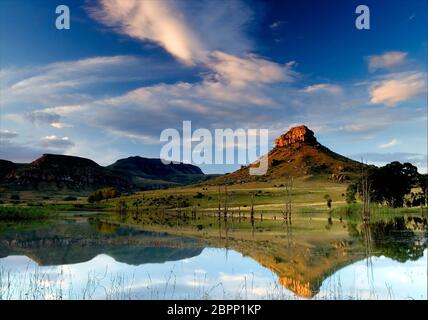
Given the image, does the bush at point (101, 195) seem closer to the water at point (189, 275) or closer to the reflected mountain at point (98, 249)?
the reflected mountain at point (98, 249)

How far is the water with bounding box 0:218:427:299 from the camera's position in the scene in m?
20.8

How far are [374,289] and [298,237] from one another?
27214mm

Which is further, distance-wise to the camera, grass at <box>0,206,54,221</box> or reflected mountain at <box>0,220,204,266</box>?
grass at <box>0,206,54,221</box>

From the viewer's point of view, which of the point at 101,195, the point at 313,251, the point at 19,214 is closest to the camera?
the point at 313,251

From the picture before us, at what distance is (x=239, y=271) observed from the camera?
28.1m

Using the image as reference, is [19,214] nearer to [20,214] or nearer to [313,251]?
[20,214]

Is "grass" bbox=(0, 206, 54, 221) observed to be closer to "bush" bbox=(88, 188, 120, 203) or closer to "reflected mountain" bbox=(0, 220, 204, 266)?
"reflected mountain" bbox=(0, 220, 204, 266)

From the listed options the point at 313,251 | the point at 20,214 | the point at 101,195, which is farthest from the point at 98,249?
the point at 101,195

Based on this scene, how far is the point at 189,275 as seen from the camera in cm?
2694

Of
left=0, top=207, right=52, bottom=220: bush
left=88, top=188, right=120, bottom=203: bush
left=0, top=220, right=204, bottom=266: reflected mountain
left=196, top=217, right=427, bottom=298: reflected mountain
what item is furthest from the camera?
left=88, top=188, right=120, bottom=203: bush

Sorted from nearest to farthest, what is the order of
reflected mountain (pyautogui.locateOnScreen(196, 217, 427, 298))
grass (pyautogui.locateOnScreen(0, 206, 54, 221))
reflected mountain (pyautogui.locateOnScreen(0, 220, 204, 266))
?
reflected mountain (pyautogui.locateOnScreen(196, 217, 427, 298))
reflected mountain (pyautogui.locateOnScreen(0, 220, 204, 266))
grass (pyautogui.locateOnScreen(0, 206, 54, 221))

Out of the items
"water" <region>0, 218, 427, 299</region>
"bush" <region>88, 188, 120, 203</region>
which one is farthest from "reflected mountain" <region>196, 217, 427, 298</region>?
"bush" <region>88, 188, 120, 203</region>
